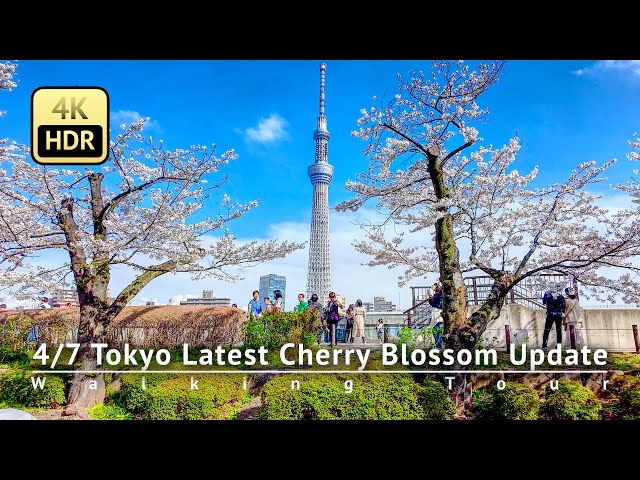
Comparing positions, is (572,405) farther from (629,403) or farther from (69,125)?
(69,125)

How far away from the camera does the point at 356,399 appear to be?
4941 mm

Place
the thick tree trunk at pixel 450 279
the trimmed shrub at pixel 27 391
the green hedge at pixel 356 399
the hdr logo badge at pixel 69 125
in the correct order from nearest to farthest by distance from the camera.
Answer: the hdr logo badge at pixel 69 125, the green hedge at pixel 356 399, the trimmed shrub at pixel 27 391, the thick tree trunk at pixel 450 279

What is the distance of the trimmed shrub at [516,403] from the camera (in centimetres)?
501

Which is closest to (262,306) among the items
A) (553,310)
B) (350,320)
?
(350,320)

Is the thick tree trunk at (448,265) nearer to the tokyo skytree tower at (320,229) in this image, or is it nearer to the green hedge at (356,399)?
the green hedge at (356,399)

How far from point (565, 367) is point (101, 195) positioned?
277 inches

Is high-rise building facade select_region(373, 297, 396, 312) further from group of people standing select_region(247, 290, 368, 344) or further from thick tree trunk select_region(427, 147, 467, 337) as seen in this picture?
thick tree trunk select_region(427, 147, 467, 337)

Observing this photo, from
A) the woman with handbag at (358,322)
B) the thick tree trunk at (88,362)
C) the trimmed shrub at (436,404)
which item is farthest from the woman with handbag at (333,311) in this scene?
the thick tree trunk at (88,362)

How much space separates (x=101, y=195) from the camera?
20.4 ft

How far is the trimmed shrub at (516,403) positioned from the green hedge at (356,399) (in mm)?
559

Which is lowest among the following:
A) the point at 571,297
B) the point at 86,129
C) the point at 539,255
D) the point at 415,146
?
the point at 571,297
